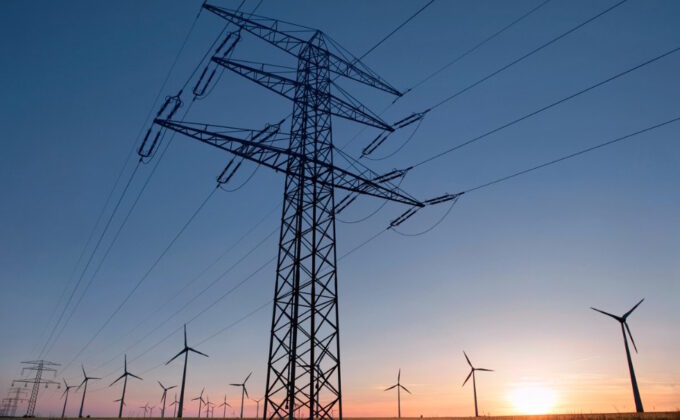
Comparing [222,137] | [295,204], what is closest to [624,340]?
[295,204]

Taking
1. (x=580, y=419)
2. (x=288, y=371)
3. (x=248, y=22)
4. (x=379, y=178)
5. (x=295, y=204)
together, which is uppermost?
(x=248, y=22)

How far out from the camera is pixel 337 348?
23375mm

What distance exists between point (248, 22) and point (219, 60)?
3571 millimetres

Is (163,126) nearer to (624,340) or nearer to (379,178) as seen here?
(379,178)

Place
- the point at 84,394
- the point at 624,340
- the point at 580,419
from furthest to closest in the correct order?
the point at 84,394, the point at 624,340, the point at 580,419

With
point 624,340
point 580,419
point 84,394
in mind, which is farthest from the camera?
point 84,394

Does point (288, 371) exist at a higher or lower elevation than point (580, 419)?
higher

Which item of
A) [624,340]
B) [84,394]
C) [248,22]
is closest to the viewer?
[248,22]

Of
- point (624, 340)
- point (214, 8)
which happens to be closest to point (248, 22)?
point (214, 8)

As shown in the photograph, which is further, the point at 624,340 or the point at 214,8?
the point at 624,340

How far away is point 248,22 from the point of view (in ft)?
91.7

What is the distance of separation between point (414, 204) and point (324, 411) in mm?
14214

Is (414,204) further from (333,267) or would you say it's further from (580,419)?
(580,419)

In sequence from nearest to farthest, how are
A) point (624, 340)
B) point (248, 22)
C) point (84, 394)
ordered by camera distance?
point (248, 22), point (624, 340), point (84, 394)
